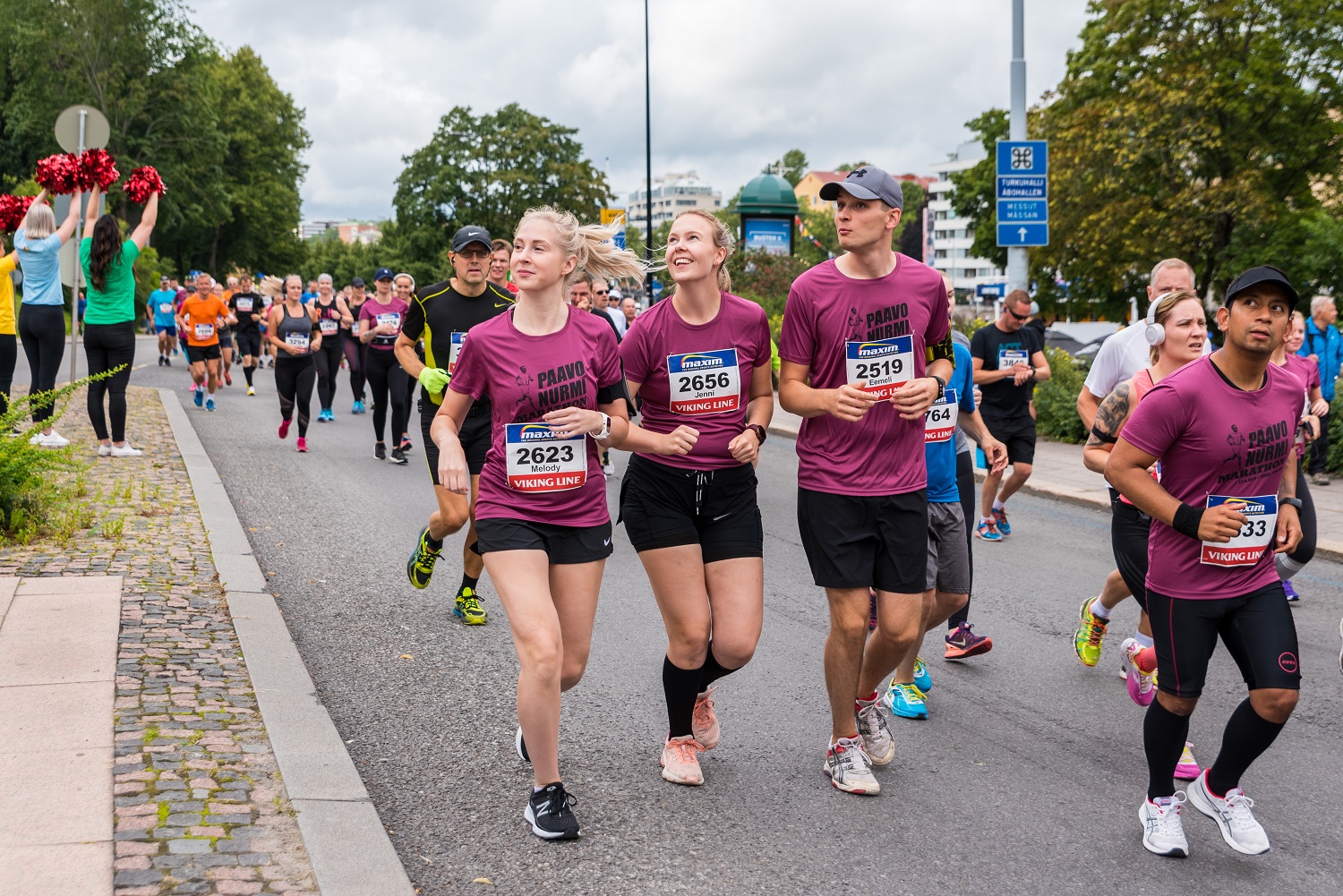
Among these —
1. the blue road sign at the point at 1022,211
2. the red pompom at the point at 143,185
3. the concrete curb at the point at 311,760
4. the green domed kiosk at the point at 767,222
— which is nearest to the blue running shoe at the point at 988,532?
the concrete curb at the point at 311,760

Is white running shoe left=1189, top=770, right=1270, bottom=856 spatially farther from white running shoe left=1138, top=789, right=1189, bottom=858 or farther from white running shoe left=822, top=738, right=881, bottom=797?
white running shoe left=822, top=738, right=881, bottom=797

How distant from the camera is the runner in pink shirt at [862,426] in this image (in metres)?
4.40

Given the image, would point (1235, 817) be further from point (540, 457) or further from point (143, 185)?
point (143, 185)

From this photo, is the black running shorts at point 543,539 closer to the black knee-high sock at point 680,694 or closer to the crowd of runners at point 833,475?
the crowd of runners at point 833,475

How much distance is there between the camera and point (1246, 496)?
153 inches

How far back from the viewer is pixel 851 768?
4.50 m

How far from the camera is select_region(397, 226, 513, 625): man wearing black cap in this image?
21.9 ft

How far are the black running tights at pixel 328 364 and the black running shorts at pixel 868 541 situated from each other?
1371 cm

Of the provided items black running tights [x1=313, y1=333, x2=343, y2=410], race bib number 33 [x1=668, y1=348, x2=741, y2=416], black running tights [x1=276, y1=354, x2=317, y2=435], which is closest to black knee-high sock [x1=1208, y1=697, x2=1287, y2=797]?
race bib number 33 [x1=668, y1=348, x2=741, y2=416]

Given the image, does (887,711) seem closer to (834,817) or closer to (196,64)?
(834,817)

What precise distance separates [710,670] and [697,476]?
2.31 feet

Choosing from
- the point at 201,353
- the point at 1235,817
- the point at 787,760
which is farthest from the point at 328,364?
the point at 1235,817

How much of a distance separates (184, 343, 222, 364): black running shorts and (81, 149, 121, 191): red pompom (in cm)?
805

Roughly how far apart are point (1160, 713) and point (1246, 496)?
2.42ft
